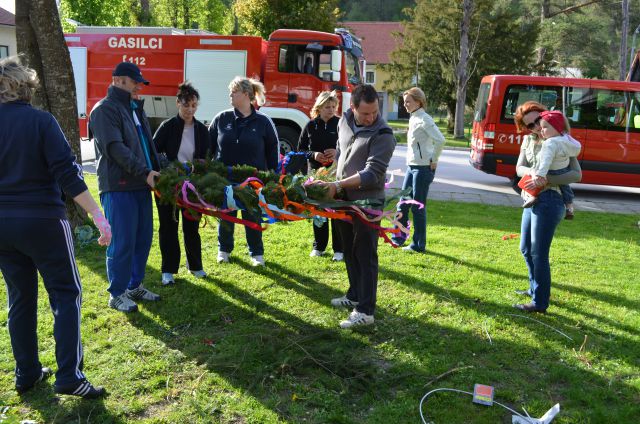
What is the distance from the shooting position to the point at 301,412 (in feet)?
10.8

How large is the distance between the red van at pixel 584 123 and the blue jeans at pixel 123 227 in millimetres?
9067

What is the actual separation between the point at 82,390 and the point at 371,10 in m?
62.3

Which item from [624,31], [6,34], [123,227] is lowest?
[123,227]

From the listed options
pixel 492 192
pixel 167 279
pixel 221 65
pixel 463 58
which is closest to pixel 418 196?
pixel 167 279

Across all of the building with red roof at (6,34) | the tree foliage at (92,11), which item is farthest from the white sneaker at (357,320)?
the building with red roof at (6,34)

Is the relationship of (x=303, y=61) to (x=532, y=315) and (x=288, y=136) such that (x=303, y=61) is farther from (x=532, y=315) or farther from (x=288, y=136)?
(x=532, y=315)

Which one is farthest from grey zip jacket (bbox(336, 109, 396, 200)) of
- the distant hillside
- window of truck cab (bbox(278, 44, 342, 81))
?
the distant hillside

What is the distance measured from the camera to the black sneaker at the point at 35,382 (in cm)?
340

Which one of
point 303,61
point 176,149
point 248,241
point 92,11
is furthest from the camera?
point 92,11

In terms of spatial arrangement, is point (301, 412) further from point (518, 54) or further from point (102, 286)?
point (518, 54)

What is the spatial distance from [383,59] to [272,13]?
2786 cm

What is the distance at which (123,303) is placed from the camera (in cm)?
465

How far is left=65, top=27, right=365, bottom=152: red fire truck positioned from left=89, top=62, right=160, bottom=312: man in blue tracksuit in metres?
7.10

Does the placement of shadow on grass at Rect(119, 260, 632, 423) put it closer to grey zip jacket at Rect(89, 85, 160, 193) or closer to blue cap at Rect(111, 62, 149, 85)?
grey zip jacket at Rect(89, 85, 160, 193)
